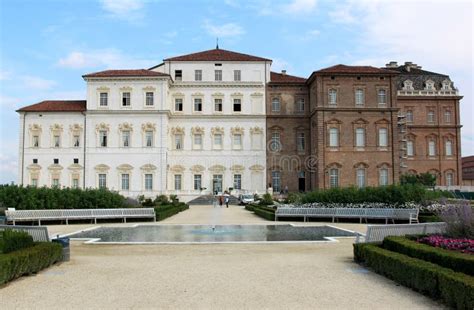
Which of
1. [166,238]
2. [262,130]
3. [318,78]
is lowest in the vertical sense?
[166,238]

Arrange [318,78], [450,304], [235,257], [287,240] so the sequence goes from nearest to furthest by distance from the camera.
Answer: [450,304] < [235,257] < [287,240] < [318,78]

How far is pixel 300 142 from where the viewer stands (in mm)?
47188

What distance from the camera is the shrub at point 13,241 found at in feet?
26.8

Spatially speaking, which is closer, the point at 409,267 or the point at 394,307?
the point at 394,307

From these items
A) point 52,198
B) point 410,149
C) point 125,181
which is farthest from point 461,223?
point 410,149

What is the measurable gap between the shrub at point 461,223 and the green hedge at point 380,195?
40.7ft

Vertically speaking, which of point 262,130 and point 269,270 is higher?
point 262,130

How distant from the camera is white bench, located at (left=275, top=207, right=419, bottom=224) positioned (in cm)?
1888

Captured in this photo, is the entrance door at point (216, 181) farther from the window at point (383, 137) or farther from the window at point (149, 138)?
the window at point (383, 137)

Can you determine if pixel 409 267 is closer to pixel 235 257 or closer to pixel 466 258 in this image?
pixel 466 258

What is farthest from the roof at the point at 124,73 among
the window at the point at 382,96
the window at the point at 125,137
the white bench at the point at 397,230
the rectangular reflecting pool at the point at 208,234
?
the white bench at the point at 397,230

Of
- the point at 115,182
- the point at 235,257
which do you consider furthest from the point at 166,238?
the point at 115,182

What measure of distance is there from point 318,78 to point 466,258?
1460 inches

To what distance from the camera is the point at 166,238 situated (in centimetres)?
1441
